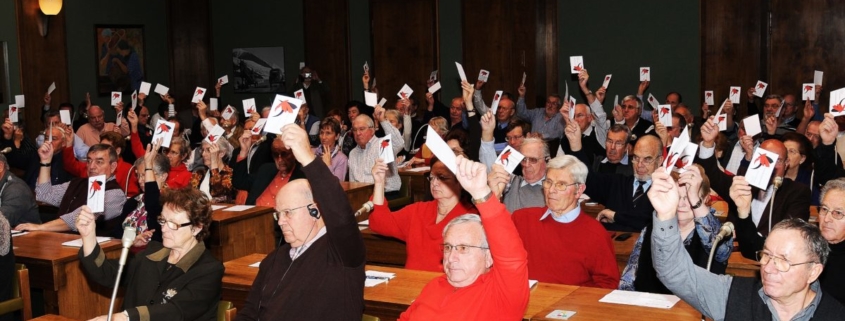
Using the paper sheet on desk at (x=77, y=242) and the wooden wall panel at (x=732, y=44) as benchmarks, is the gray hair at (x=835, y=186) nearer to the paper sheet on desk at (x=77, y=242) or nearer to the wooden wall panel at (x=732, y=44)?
the paper sheet on desk at (x=77, y=242)

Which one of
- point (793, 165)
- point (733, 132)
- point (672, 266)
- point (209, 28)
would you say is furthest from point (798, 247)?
point (209, 28)

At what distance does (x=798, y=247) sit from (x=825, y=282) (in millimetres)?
1221

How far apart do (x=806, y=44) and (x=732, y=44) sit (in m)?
0.89

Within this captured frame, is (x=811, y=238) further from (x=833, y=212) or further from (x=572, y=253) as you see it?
(x=572, y=253)

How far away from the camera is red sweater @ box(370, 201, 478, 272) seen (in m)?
4.87

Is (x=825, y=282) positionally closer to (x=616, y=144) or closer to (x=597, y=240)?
(x=597, y=240)

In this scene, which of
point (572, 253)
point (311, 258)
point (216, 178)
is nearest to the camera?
point (311, 258)

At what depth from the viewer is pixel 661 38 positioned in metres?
12.6

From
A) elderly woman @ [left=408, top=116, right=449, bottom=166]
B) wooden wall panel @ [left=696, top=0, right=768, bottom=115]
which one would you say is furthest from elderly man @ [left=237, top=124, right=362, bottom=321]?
wooden wall panel @ [left=696, top=0, right=768, bottom=115]

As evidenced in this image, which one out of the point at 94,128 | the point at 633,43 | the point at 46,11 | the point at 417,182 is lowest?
the point at 417,182

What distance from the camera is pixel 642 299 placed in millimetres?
3986

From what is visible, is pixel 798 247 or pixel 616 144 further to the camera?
pixel 616 144

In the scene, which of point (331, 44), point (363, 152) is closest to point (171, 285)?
point (363, 152)

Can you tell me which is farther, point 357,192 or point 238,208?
point 357,192
